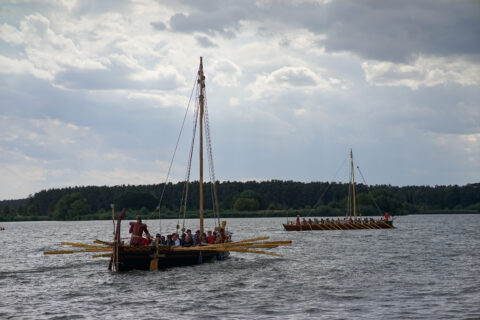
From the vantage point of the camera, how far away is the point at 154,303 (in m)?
25.1

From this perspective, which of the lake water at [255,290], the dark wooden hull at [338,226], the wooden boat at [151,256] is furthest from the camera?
the dark wooden hull at [338,226]

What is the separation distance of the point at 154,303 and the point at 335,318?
8.51 metres

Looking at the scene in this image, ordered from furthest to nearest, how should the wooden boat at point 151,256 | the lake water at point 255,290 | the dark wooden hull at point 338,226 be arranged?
the dark wooden hull at point 338,226, the wooden boat at point 151,256, the lake water at point 255,290

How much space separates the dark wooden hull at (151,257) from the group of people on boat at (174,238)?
557 mm

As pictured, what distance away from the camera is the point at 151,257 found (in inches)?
1367

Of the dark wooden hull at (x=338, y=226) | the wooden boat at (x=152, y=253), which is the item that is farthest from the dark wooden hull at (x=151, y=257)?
the dark wooden hull at (x=338, y=226)

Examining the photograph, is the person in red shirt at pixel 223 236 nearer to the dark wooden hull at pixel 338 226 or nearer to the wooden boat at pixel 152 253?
the wooden boat at pixel 152 253

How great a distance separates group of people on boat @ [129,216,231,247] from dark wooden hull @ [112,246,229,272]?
0.56 m

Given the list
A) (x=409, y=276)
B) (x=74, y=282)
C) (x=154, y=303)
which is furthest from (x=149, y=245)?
(x=409, y=276)

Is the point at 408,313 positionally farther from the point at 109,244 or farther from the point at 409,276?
the point at 109,244

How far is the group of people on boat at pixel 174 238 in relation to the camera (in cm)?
3400

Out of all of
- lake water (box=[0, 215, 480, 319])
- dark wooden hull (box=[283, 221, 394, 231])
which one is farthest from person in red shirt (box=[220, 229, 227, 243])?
dark wooden hull (box=[283, 221, 394, 231])

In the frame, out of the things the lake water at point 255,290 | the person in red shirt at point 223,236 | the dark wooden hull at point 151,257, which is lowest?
the lake water at point 255,290

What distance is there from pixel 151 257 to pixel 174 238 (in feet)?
13.4
